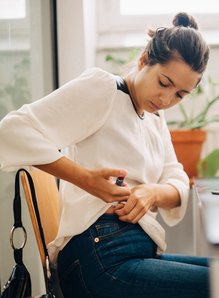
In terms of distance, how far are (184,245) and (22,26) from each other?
1449 millimetres

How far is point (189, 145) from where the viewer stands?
5.51 ft

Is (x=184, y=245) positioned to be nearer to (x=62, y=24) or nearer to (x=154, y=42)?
→ (x=154, y=42)

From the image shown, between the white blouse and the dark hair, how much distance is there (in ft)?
0.47

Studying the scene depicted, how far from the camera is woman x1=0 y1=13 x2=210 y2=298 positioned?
2.03ft

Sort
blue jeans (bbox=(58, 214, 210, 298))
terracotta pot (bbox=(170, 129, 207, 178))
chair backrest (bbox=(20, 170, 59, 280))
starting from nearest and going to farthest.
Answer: blue jeans (bbox=(58, 214, 210, 298)) < chair backrest (bbox=(20, 170, 59, 280)) < terracotta pot (bbox=(170, 129, 207, 178))

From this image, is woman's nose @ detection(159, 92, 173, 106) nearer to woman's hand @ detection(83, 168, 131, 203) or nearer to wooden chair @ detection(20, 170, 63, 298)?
woman's hand @ detection(83, 168, 131, 203)

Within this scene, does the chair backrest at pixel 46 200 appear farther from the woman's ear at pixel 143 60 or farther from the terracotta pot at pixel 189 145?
the terracotta pot at pixel 189 145

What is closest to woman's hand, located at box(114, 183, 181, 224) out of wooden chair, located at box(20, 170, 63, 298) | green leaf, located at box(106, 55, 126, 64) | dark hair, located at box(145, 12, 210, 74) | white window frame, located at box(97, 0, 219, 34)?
wooden chair, located at box(20, 170, 63, 298)

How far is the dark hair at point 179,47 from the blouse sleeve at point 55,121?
15 cm

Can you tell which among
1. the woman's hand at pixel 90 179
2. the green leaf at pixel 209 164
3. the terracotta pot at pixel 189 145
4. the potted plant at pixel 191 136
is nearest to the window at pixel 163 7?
the potted plant at pixel 191 136

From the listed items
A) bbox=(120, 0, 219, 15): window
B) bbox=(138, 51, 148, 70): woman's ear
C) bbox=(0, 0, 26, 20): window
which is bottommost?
bbox=(138, 51, 148, 70): woman's ear

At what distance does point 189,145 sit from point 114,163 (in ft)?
3.42

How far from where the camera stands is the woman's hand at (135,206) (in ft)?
2.29

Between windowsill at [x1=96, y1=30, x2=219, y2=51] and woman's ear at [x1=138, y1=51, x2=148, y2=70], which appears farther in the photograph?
windowsill at [x1=96, y1=30, x2=219, y2=51]
